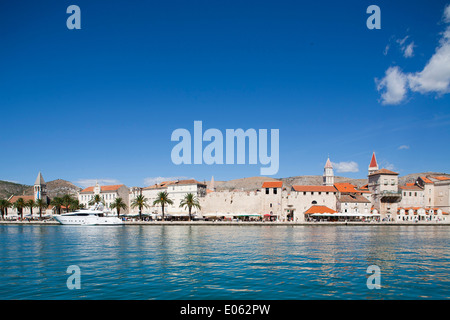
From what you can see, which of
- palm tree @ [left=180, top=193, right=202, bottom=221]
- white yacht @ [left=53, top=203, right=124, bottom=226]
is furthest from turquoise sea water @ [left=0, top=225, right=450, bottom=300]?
palm tree @ [left=180, top=193, right=202, bottom=221]

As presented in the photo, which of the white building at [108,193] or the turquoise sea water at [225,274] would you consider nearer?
the turquoise sea water at [225,274]

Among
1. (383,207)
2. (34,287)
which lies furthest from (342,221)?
(34,287)

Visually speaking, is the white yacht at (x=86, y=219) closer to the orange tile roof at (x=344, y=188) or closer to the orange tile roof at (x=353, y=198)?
the orange tile roof at (x=353, y=198)

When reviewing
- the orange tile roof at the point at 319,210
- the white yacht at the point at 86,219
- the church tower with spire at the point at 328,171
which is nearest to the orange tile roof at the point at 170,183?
the white yacht at the point at 86,219

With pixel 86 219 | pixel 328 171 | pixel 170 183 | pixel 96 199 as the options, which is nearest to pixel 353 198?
pixel 328 171

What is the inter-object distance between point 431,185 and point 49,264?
3600 inches

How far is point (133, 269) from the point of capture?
19734 millimetres

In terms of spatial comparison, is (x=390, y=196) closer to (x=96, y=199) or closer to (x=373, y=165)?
(x=373, y=165)

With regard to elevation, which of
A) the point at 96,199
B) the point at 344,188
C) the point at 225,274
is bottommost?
the point at 96,199

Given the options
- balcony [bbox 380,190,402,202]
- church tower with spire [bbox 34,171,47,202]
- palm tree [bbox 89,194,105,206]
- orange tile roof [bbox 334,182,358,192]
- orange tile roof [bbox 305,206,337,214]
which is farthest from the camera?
church tower with spire [bbox 34,171,47,202]

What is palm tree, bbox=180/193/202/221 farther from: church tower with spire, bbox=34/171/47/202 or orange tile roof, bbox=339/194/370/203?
church tower with spire, bbox=34/171/47/202

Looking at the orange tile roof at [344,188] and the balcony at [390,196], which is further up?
the orange tile roof at [344,188]

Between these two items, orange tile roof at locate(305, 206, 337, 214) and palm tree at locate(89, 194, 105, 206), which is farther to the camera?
palm tree at locate(89, 194, 105, 206)

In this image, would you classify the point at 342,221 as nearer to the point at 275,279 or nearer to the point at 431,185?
the point at 431,185
